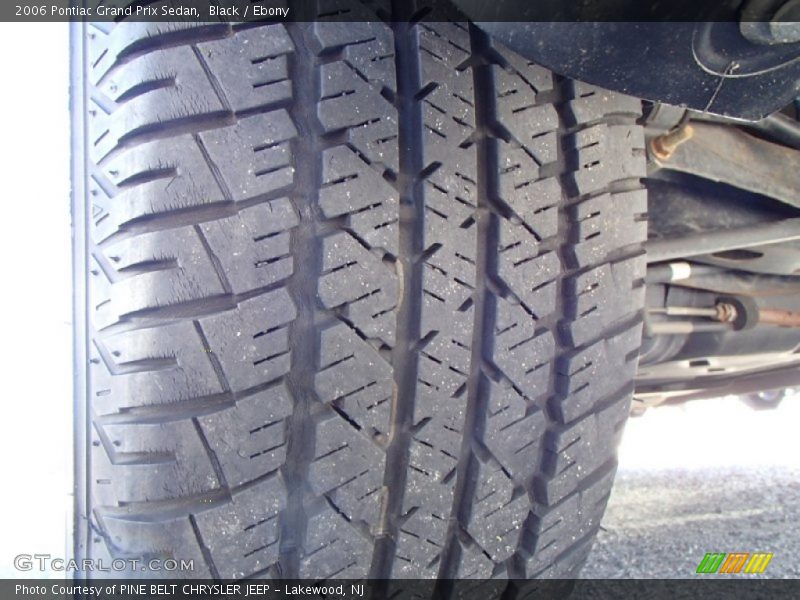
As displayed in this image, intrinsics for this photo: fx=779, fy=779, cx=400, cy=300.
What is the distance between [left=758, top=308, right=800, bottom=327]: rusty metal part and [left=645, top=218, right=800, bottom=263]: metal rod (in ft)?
1.03

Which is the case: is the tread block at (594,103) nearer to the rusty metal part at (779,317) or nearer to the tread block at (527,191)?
the tread block at (527,191)

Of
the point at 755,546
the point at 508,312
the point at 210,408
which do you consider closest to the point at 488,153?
the point at 508,312

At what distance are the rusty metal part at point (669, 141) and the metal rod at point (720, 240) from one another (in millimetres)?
231

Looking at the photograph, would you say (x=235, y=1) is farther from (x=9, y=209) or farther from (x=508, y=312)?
(x=508, y=312)

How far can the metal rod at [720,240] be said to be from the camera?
1.69 meters

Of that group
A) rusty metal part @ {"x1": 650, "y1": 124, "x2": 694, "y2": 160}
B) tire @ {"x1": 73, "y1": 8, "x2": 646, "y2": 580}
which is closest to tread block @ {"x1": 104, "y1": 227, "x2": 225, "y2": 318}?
tire @ {"x1": 73, "y1": 8, "x2": 646, "y2": 580}

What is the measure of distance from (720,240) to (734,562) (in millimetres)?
934

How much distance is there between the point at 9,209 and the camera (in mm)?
1139

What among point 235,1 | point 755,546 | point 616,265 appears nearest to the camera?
point 235,1

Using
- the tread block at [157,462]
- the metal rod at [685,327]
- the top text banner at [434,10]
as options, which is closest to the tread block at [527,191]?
the top text banner at [434,10]

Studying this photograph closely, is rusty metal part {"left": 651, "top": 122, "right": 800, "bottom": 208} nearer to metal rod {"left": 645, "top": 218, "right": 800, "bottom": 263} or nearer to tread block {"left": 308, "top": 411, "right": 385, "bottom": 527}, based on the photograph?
metal rod {"left": 645, "top": 218, "right": 800, "bottom": 263}

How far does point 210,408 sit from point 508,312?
18.0 inches

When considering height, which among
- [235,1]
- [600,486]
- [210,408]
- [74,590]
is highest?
[235,1]

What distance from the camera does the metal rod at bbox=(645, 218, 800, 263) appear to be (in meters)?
1.69
